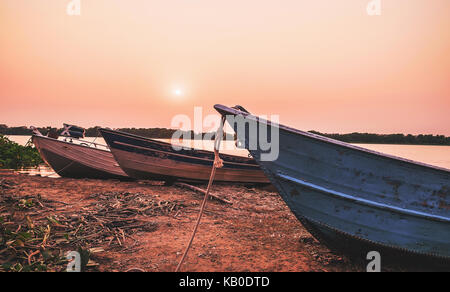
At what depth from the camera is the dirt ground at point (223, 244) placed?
352 cm

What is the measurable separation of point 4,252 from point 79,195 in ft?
13.4

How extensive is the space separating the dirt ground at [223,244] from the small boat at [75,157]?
2810 millimetres

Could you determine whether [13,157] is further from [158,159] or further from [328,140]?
[328,140]

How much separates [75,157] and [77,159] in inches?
4.5

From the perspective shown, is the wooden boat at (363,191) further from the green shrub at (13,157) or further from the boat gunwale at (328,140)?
the green shrub at (13,157)

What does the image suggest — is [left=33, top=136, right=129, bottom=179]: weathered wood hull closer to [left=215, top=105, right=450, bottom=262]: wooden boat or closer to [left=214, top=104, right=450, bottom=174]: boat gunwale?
[left=214, top=104, right=450, bottom=174]: boat gunwale

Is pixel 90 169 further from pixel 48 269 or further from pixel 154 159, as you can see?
pixel 48 269

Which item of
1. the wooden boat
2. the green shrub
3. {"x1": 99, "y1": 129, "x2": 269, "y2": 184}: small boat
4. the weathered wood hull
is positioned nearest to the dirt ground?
the wooden boat

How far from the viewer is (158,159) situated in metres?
8.62

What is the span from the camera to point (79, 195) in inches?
284

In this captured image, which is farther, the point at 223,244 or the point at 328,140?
the point at 223,244

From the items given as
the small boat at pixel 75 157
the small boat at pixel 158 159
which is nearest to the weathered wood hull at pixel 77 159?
the small boat at pixel 75 157

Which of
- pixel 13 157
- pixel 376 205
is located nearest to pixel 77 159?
pixel 13 157
